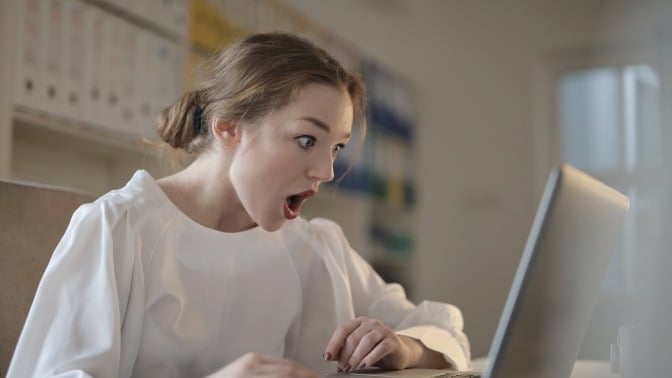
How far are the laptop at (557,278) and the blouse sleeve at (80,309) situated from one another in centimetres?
31

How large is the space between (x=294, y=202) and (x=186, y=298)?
23 cm

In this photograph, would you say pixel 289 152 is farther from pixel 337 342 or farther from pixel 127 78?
pixel 127 78

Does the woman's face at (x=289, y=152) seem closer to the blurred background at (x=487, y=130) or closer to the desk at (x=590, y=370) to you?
the desk at (x=590, y=370)

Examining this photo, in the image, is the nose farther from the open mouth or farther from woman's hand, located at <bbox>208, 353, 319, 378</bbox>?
woman's hand, located at <bbox>208, 353, 319, 378</bbox>

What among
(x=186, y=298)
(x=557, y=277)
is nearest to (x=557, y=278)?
(x=557, y=277)

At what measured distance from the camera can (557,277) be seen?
0.85 m

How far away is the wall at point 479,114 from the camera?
16.9ft

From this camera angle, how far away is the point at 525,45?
207 inches

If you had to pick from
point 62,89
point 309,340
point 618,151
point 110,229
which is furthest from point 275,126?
point 618,151

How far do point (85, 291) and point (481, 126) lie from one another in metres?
4.50

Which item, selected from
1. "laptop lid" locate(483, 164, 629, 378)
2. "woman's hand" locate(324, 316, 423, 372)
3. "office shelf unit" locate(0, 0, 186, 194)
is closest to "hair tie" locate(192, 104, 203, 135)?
"woman's hand" locate(324, 316, 423, 372)

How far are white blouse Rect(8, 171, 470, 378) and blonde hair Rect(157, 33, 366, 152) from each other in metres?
0.16

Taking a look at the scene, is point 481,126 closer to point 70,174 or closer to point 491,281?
point 491,281

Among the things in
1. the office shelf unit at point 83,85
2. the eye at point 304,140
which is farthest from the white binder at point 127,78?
the eye at point 304,140
